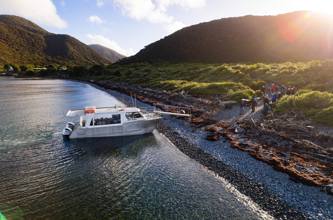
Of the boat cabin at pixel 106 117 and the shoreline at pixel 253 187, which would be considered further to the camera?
the boat cabin at pixel 106 117

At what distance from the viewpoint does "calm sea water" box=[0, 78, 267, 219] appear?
1866 centimetres

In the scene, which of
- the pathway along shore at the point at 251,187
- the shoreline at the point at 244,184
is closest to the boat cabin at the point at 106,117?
the pathway along shore at the point at 251,187

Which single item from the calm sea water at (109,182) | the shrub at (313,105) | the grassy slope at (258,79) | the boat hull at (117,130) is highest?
the grassy slope at (258,79)

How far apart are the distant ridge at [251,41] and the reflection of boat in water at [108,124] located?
9395cm

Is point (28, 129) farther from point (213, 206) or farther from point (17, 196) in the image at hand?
point (213, 206)

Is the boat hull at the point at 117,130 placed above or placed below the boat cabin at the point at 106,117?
below

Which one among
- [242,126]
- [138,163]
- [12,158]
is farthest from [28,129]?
[242,126]

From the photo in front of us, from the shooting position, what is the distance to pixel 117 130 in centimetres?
3556

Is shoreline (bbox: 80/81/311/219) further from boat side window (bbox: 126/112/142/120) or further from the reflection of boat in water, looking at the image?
boat side window (bbox: 126/112/142/120)

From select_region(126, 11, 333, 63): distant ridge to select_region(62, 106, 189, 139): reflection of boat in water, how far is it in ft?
308

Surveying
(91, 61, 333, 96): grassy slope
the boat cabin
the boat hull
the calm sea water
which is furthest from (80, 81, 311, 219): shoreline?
(91, 61, 333, 96): grassy slope

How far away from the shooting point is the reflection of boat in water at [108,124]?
34938mm

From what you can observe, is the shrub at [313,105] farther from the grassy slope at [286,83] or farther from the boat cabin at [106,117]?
the boat cabin at [106,117]

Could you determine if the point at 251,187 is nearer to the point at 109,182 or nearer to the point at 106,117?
the point at 109,182
